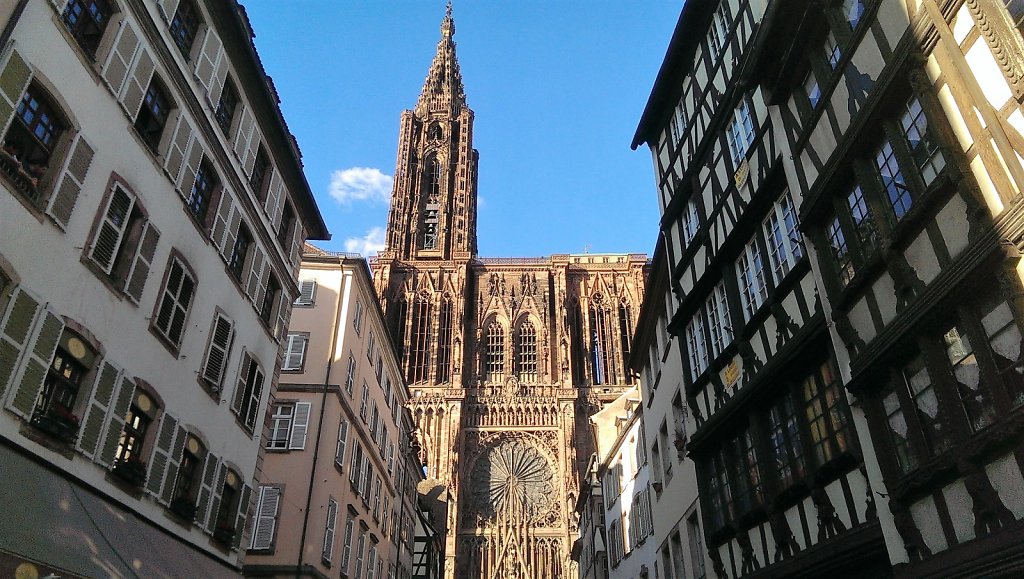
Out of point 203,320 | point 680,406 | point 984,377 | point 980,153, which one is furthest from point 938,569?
point 203,320

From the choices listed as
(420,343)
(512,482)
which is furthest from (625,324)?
Answer: (420,343)

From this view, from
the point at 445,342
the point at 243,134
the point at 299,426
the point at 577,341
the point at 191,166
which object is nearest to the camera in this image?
the point at 191,166

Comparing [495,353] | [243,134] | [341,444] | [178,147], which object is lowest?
[341,444]

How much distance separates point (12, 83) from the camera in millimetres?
8070

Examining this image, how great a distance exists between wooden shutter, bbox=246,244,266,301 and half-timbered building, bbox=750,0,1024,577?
36.4 ft

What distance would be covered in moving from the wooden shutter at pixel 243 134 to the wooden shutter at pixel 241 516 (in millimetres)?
6877

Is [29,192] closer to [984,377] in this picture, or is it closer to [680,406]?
[984,377]

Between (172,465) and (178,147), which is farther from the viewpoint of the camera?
(178,147)

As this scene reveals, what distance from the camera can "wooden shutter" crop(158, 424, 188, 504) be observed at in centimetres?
1166

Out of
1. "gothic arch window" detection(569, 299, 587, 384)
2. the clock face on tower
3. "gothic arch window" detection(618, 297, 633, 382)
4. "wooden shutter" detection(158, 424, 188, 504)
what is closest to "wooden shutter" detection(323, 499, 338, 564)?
"wooden shutter" detection(158, 424, 188, 504)

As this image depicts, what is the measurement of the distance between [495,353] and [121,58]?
51279 millimetres

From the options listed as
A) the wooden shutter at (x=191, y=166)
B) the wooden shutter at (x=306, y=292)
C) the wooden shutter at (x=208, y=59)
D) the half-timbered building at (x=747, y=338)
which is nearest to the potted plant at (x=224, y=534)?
the wooden shutter at (x=191, y=166)

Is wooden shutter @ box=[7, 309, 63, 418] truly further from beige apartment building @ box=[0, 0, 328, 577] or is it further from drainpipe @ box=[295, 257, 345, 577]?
drainpipe @ box=[295, 257, 345, 577]

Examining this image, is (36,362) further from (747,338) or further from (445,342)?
(445,342)
